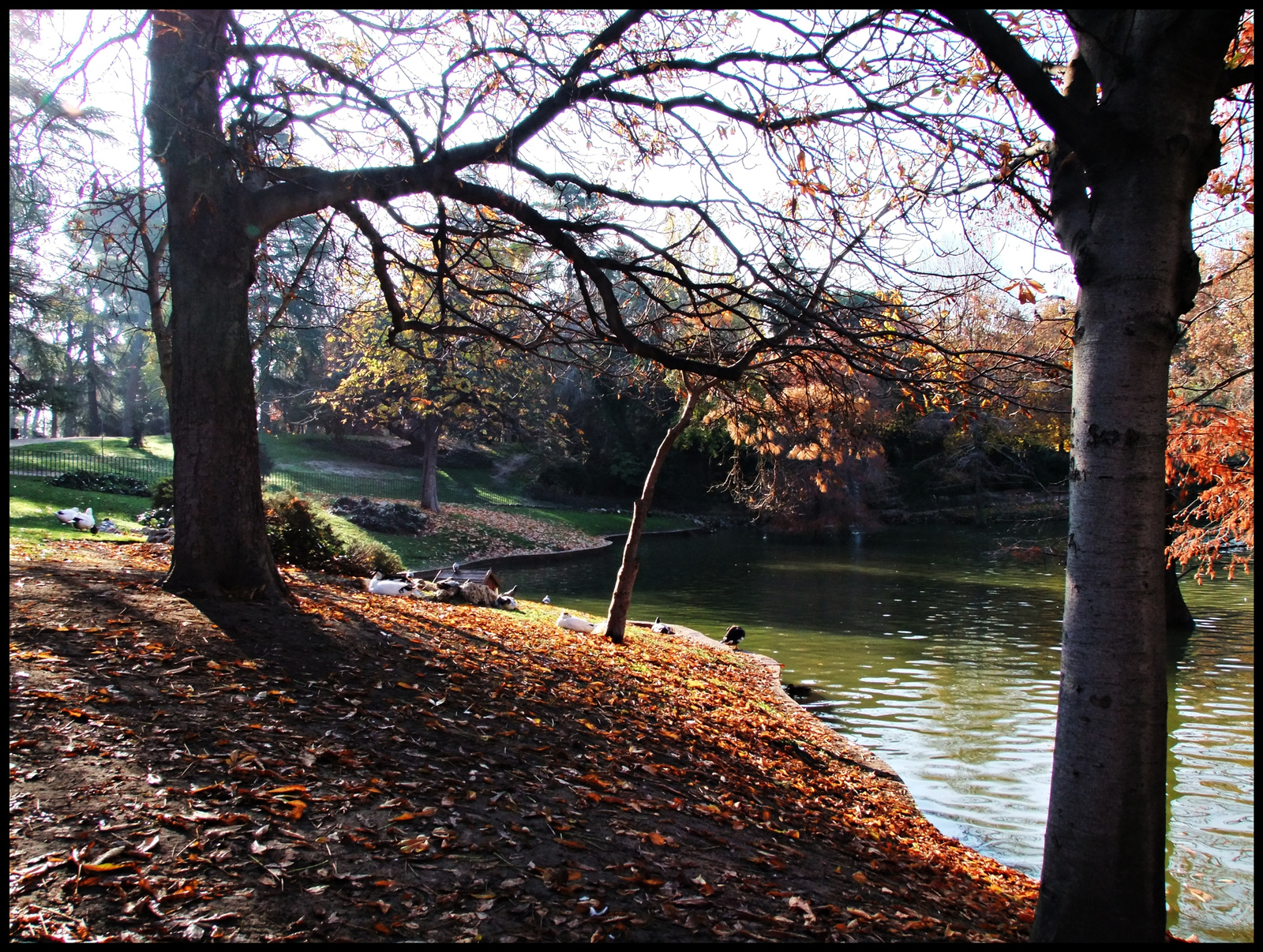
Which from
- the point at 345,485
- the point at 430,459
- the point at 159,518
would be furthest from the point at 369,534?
the point at 345,485

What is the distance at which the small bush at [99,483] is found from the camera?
878 inches

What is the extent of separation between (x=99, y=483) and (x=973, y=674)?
23.3m

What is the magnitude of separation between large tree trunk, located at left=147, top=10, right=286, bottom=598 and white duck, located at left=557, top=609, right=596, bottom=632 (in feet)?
16.9

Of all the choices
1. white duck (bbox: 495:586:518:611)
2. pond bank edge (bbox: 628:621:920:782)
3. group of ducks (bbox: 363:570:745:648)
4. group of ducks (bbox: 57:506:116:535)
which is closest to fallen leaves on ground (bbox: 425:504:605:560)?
group of ducks (bbox: 57:506:116:535)

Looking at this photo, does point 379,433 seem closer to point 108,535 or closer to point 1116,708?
point 108,535

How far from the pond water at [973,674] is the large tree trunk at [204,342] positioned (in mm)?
6917

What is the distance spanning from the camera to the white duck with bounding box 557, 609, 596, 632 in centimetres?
1188

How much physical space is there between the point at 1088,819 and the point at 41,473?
28.7m

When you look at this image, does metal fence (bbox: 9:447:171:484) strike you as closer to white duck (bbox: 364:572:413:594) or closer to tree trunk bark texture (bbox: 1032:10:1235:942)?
white duck (bbox: 364:572:413:594)

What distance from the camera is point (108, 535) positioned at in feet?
50.0

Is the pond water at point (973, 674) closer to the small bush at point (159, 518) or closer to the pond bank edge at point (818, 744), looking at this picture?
the pond bank edge at point (818, 744)

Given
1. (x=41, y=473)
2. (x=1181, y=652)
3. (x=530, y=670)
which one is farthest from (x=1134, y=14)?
(x=41, y=473)

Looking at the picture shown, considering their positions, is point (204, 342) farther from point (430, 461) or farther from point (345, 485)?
point (345, 485)

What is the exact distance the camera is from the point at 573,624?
39.5 ft
